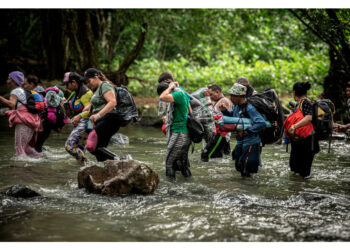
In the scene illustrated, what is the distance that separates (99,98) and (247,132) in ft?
8.43

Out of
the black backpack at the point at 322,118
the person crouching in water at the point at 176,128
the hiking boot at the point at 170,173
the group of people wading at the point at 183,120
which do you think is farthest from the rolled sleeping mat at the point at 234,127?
the hiking boot at the point at 170,173

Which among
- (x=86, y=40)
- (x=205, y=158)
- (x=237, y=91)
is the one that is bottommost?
(x=205, y=158)

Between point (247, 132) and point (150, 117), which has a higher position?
point (247, 132)

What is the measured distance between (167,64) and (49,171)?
19.6 metres

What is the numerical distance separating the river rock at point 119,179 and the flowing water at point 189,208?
5.7 inches

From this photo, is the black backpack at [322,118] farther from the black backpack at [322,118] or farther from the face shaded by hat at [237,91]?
the face shaded by hat at [237,91]

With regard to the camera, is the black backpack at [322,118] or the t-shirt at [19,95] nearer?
the black backpack at [322,118]

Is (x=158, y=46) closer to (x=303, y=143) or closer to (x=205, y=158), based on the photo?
(x=205, y=158)

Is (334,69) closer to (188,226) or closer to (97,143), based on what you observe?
(97,143)

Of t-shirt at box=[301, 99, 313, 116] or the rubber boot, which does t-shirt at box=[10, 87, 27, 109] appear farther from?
t-shirt at box=[301, 99, 313, 116]

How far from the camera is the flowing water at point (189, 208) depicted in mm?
4430

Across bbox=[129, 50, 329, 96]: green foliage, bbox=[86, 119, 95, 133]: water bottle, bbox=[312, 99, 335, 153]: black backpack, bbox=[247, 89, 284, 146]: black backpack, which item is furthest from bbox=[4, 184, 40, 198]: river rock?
bbox=[129, 50, 329, 96]: green foliage

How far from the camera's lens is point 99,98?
23.2 feet

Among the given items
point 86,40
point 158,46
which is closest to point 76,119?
point 86,40
